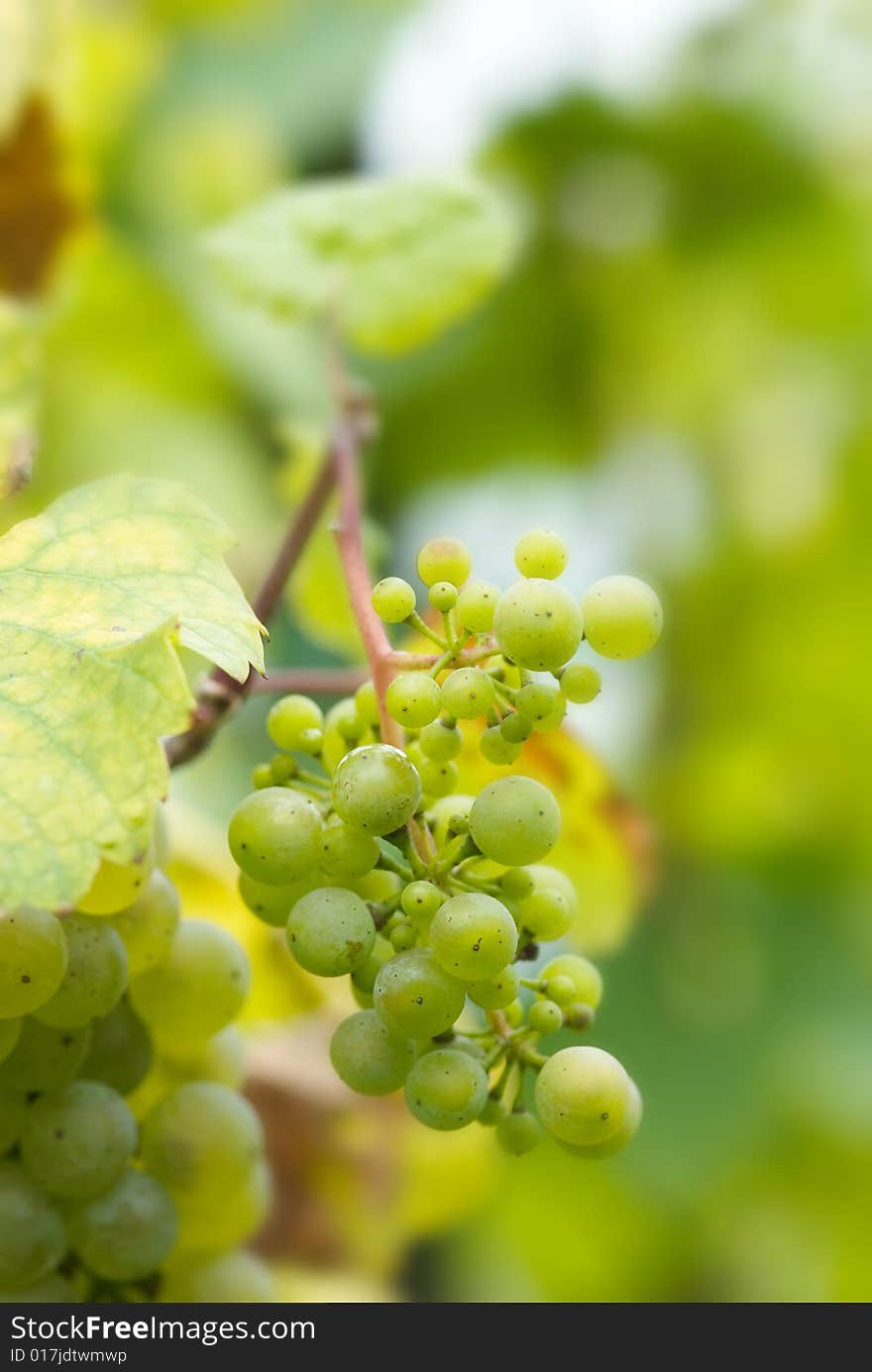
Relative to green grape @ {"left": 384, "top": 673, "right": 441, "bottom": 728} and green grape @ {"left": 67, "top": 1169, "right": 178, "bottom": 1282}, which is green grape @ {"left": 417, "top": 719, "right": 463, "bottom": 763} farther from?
green grape @ {"left": 67, "top": 1169, "right": 178, "bottom": 1282}

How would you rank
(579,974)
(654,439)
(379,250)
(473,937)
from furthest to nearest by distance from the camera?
(654,439) → (379,250) → (579,974) → (473,937)

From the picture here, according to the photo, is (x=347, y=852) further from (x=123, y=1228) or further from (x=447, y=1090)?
(x=123, y=1228)

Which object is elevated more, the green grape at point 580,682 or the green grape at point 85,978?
the green grape at point 580,682

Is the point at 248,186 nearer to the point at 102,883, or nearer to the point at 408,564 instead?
the point at 408,564

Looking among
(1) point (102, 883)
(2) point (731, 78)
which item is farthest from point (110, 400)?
(1) point (102, 883)

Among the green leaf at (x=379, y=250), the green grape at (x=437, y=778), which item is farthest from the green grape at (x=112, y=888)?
the green leaf at (x=379, y=250)

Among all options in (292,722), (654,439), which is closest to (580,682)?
(292,722)

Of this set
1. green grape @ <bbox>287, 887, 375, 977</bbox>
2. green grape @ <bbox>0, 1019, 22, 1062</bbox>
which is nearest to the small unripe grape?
green grape @ <bbox>287, 887, 375, 977</bbox>

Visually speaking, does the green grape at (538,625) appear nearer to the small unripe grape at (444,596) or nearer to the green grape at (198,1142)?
the small unripe grape at (444,596)
